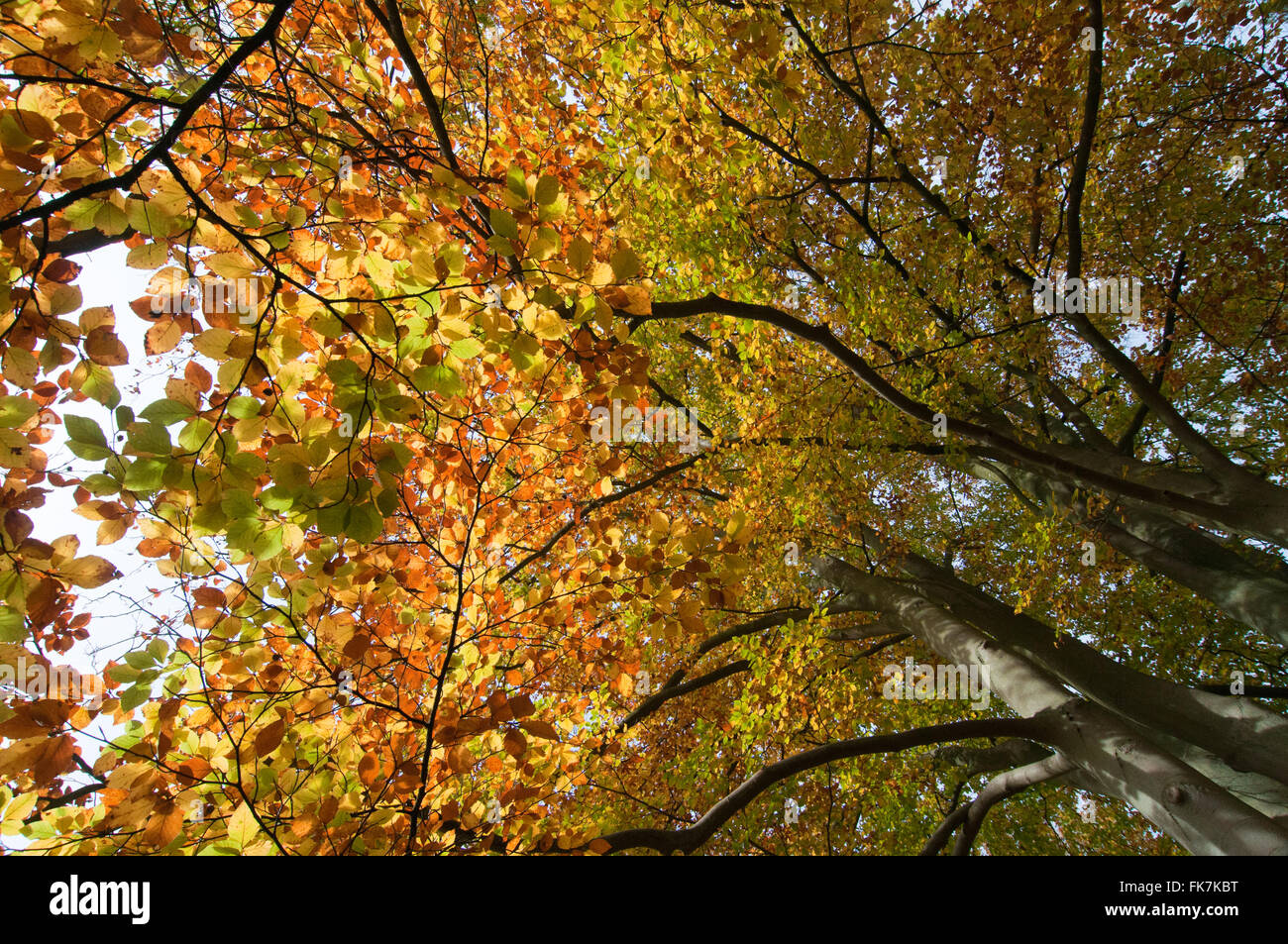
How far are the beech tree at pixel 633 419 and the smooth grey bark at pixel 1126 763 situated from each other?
0.04 meters

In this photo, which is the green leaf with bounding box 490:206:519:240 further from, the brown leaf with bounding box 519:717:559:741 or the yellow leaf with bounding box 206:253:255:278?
the brown leaf with bounding box 519:717:559:741

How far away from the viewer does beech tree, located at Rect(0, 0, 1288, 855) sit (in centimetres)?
187

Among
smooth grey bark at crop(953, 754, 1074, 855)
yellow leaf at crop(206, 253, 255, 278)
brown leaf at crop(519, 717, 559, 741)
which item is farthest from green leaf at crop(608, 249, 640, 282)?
smooth grey bark at crop(953, 754, 1074, 855)

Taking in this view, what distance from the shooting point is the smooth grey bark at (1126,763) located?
3135 millimetres

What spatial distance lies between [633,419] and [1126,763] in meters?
4.12

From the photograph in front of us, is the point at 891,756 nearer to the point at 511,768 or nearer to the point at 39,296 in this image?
the point at 511,768

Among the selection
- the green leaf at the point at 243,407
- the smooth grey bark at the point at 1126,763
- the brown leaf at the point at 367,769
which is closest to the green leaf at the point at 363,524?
the green leaf at the point at 243,407

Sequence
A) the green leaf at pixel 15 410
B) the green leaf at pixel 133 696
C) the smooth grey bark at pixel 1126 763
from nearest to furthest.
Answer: the green leaf at pixel 15 410 → the green leaf at pixel 133 696 → the smooth grey bark at pixel 1126 763

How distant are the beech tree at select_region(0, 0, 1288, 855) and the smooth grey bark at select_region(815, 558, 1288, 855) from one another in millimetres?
37

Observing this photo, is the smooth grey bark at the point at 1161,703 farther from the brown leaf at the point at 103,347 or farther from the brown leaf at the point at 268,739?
the brown leaf at the point at 103,347

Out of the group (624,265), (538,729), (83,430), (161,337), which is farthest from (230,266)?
(538,729)
